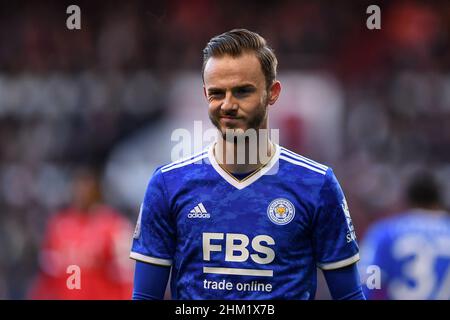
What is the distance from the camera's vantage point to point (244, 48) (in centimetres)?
345

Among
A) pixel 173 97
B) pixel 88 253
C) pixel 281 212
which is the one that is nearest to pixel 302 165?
pixel 281 212

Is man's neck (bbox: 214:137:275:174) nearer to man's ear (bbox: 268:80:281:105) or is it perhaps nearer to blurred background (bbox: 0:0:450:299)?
man's ear (bbox: 268:80:281:105)

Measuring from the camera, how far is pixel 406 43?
12.7 meters

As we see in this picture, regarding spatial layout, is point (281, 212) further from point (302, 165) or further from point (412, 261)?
point (412, 261)

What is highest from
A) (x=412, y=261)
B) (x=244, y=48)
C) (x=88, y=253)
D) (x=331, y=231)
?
(x=244, y=48)

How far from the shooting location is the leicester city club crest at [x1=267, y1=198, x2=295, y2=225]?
345 cm

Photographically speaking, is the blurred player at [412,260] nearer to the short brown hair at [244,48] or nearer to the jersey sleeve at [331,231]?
the jersey sleeve at [331,231]

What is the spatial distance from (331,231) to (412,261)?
3013 mm

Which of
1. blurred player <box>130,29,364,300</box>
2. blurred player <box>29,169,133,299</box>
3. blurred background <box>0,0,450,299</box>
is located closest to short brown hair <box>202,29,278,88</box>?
blurred player <box>130,29,364,300</box>

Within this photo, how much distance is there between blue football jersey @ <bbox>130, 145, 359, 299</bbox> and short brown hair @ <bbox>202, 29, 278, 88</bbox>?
0.36m

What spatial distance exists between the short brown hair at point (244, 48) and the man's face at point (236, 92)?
0.02 metres
